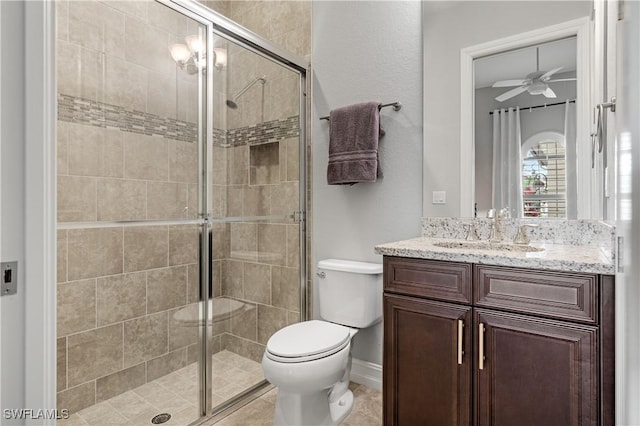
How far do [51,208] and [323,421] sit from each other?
1.43 meters

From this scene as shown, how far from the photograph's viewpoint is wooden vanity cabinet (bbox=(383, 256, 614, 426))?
1136 mm

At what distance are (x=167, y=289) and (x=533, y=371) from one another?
1.66m

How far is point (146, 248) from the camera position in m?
1.81

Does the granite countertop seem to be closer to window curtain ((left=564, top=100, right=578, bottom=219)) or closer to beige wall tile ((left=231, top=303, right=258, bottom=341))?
window curtain ((left=564, top=100, right=578, bottom=219))

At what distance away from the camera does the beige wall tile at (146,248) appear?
1742 millimetres

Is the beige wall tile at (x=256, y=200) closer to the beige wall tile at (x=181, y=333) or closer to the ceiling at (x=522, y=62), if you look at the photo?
the beige wall tile at (x=181, y=333)

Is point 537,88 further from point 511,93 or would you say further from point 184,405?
point 184,405

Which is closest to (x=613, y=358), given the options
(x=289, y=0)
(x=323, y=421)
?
(x=323, y=421)

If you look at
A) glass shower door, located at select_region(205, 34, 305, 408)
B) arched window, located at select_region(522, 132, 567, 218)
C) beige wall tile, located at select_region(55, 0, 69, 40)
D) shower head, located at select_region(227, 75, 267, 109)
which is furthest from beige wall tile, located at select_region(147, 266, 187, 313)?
arched window, located at select_region(522, 132, 567, 218)

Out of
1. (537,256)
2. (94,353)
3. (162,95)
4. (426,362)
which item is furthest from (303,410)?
(162,95)

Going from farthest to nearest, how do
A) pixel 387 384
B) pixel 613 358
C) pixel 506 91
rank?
pixel 506 91 → pixel 387 384 → pixel 613 358

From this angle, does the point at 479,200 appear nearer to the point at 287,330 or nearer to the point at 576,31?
the point at 576,31

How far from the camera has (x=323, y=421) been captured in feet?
5.42

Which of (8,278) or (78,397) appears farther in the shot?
(78,397)
